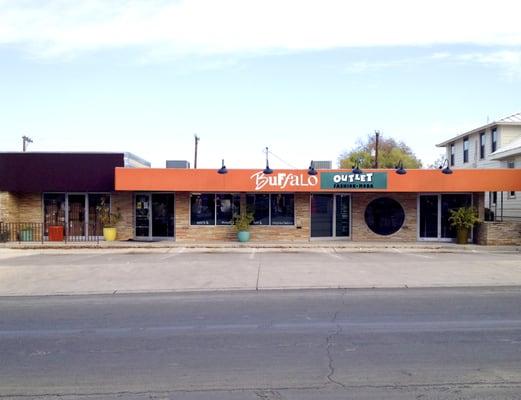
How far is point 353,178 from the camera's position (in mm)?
24062

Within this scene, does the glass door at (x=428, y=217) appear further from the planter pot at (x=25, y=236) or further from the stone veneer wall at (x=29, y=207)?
the planter pot at (x=25, y=236)

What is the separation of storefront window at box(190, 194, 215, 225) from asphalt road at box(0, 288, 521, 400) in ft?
45.9

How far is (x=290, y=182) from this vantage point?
24.2 metres

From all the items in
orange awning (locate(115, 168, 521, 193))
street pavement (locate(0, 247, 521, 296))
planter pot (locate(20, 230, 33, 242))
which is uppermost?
orange awning (locate(115, 168, 521, 193))

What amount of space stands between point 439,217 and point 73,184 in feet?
54.4

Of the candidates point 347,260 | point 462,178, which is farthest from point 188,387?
point 462,178

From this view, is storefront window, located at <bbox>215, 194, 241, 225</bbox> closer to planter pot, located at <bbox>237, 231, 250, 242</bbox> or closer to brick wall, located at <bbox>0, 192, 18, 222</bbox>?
planter pot, located at <bbox>237, 231, 250, 242</bbox>

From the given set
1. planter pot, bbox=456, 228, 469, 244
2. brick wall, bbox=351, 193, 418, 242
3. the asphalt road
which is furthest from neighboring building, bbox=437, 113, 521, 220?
the asphalt road

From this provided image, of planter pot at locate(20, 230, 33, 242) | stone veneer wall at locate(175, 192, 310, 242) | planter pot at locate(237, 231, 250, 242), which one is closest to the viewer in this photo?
planter pot at locate(237, 231, 250, 242)

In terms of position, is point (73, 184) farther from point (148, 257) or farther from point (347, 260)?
point (347, 260)

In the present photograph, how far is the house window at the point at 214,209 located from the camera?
25500 mm

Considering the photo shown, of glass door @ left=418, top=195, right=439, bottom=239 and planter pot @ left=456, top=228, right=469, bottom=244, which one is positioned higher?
glass door @ left=418, top=195, right=439, bottom=239

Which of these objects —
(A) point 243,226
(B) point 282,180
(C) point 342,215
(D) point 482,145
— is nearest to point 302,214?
(C) point 342,215

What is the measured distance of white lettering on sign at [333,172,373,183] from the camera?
24062 mm
